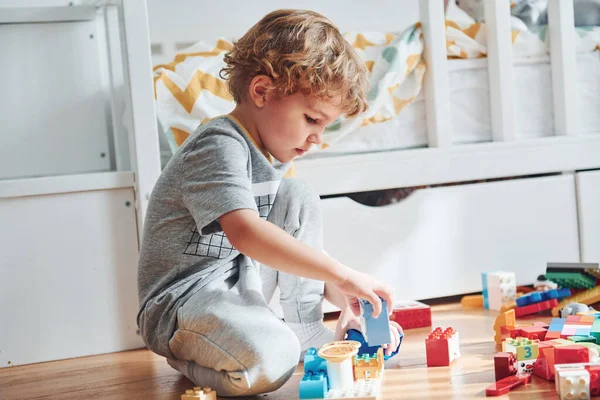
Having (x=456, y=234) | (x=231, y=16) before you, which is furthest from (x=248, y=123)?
(x=231, y=16)

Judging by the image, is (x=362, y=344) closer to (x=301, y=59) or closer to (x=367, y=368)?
(x=367, y=368)

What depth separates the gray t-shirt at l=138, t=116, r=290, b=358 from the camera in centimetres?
113

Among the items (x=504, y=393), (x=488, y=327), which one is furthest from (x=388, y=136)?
(x=504, y=393)

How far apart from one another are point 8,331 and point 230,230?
2.17 ft

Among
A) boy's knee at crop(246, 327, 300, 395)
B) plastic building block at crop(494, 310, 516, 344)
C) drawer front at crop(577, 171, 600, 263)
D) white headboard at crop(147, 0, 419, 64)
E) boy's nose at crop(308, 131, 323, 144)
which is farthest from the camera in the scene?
white headboard at crop(147, 0, 419, 64)

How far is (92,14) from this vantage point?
5.34 feet

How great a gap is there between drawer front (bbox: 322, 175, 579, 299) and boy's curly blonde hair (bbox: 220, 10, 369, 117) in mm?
469

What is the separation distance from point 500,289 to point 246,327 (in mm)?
680

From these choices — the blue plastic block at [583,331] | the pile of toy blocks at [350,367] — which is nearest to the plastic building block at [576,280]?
the blue plastic block at [583,331]

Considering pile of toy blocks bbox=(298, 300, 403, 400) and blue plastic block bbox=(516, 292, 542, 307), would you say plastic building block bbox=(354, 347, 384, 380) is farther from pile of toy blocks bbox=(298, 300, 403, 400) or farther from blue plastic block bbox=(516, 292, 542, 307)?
blue plastic block bbox=(516, 292, 542, 307)

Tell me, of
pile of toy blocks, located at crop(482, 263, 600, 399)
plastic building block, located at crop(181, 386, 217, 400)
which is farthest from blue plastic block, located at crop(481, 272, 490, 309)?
plastic building block, located at crop(181, 386, 217, 400)

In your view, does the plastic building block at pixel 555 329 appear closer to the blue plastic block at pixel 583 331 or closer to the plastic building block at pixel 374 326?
the blue plastic block at pixel 583 331

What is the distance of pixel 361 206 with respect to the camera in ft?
5.33

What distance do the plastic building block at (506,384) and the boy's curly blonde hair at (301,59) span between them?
456mm
